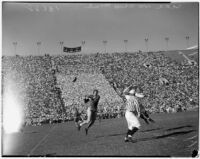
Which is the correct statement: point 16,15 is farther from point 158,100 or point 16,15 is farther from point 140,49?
point 158,100

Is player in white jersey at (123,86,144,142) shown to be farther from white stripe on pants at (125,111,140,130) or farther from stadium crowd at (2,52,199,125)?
stadium crowd at (2,52,199,125)

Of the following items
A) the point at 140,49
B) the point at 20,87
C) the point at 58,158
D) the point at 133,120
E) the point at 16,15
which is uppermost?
the point at 16,15

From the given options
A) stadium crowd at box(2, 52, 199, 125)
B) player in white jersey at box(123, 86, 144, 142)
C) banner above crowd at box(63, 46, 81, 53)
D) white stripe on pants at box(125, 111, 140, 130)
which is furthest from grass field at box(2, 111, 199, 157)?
banner above crowd at box(63, 46, 81, 53)

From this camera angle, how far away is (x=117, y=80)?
17141mm

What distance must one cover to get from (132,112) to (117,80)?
5383mm

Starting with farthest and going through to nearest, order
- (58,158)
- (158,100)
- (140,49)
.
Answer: (158,100)
(140,49)
(58,158)

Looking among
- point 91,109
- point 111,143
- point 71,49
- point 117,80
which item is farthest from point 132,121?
point 117,80

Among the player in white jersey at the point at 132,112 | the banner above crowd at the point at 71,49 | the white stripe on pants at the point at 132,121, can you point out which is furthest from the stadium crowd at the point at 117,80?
the white stripe on pants at the point at 132,121

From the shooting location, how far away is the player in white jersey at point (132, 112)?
11.5 m

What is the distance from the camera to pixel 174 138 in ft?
38.7

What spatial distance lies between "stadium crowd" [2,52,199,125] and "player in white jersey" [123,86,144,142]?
93.7 inches

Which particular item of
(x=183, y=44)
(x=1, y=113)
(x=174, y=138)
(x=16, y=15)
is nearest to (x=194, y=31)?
(x=183, y=44)

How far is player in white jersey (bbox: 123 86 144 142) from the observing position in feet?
37.7

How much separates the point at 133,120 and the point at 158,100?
22.1ft
